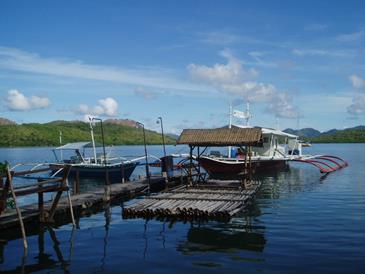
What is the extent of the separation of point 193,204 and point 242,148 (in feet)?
42.8

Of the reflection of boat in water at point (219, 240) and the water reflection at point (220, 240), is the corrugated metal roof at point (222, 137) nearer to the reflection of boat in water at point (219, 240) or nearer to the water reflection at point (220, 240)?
the water reflection at point (220, 240)

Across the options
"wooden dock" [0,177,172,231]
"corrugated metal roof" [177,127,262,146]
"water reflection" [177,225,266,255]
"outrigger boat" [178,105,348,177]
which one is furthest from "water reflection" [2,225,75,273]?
"outrigger boat" [178,105,348,177]

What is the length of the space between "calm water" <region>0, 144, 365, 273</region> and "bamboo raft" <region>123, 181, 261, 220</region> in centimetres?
58

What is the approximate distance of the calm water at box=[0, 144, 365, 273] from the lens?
14.1 meters

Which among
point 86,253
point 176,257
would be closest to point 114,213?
point 86,253

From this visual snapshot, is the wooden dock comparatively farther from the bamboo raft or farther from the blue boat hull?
the blue boat hull

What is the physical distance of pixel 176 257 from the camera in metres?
15.2

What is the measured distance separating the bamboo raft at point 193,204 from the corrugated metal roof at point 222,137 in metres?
3.12

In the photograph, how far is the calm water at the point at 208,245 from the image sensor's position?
46.3ft

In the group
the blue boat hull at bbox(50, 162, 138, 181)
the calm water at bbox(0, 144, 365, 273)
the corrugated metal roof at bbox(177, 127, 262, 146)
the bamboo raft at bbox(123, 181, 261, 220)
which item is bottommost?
the calm water at bbox(0, 144, 365, 273)

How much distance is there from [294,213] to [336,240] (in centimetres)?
620

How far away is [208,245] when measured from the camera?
1673 centimetres

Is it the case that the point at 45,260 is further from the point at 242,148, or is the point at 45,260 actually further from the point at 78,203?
the point at 242,148

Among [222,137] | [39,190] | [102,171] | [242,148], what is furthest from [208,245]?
[102,171]
